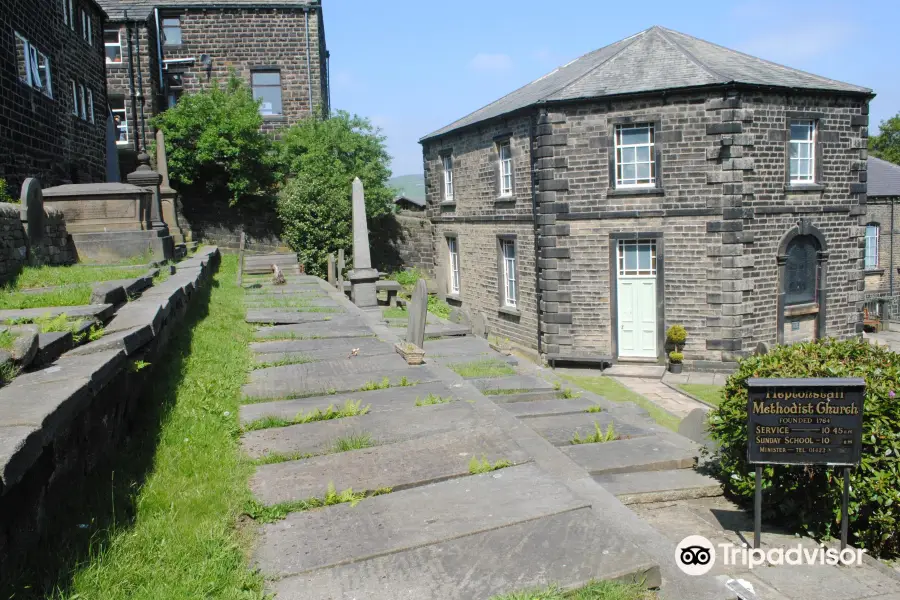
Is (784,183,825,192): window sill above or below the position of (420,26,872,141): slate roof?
below

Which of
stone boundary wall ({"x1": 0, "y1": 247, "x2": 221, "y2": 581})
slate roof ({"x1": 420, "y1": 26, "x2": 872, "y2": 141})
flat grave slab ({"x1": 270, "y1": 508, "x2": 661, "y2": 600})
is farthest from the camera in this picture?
slate roof ({"x1": 420, "y1": 26, "x2": 872, "y2": 141})

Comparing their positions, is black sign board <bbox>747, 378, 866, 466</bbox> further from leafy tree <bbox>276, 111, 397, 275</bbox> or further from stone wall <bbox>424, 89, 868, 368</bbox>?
leafy tree <bbox>276, 111, 397, 275</bbox>

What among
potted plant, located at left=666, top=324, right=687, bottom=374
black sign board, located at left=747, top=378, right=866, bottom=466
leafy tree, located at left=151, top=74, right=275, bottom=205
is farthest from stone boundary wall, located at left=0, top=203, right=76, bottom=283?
leafy tree, located at left=151, top=74, right=275, bottom=205

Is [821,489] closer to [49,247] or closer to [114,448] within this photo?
[114,448]

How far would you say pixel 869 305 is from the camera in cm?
Result: 3038

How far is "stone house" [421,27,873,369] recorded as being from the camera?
58.7 ft

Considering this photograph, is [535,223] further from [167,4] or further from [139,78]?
[167,4]

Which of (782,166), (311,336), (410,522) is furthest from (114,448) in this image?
(782,166)

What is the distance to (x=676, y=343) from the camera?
18531 millimetres

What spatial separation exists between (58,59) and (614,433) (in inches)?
742

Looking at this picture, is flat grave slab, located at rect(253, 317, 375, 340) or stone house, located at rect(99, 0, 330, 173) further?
stone house, located at rect(99, 0, 330, 173)

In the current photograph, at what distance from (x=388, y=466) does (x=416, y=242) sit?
23.8 meters

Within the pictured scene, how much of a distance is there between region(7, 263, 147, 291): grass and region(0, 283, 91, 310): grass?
756 mm

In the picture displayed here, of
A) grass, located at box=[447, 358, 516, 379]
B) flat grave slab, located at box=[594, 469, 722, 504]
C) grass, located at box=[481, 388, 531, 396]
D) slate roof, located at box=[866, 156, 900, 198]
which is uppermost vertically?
slate roof, located at box=[866, 156, 900, 198]
